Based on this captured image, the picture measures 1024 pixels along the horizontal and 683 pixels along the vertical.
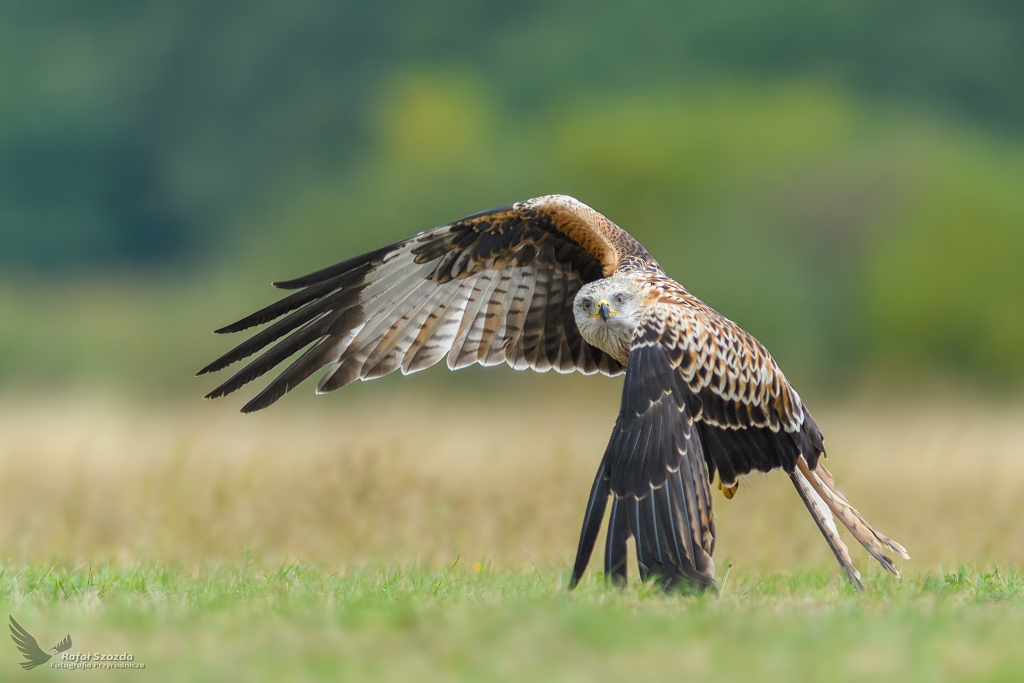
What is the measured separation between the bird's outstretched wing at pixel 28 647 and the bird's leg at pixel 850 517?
3711mm

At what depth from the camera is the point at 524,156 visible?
117ft

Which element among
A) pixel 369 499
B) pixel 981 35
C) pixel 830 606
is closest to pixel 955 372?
pixel 981 35

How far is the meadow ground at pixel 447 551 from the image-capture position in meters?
3.96

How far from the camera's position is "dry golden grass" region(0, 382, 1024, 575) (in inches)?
334

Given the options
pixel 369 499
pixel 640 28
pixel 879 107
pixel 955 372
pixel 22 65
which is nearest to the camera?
pixel 369 499

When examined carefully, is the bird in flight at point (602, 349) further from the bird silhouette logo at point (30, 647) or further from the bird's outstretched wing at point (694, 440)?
the bird silhouette logo at point (30, 647)

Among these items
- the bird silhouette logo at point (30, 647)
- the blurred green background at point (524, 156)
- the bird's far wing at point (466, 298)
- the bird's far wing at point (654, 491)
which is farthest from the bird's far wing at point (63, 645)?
the blurred green background at point (524, 156)

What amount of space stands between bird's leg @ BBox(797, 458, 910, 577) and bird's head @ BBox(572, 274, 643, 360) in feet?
3.56

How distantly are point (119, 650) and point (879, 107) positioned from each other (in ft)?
127

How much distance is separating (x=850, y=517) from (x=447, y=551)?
306 cm

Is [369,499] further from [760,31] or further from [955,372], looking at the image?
[760,31]

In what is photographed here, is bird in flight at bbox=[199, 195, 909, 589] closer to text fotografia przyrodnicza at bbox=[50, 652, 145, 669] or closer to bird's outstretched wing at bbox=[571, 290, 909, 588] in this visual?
bird's outstretched wing at bbox=[571, 290, 909, 588]

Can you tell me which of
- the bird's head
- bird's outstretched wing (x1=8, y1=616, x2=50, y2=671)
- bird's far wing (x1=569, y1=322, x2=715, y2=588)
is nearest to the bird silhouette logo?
bird's outstretched wing (x1=8, y1=616, x2=50, y2=671)

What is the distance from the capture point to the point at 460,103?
4172cm
